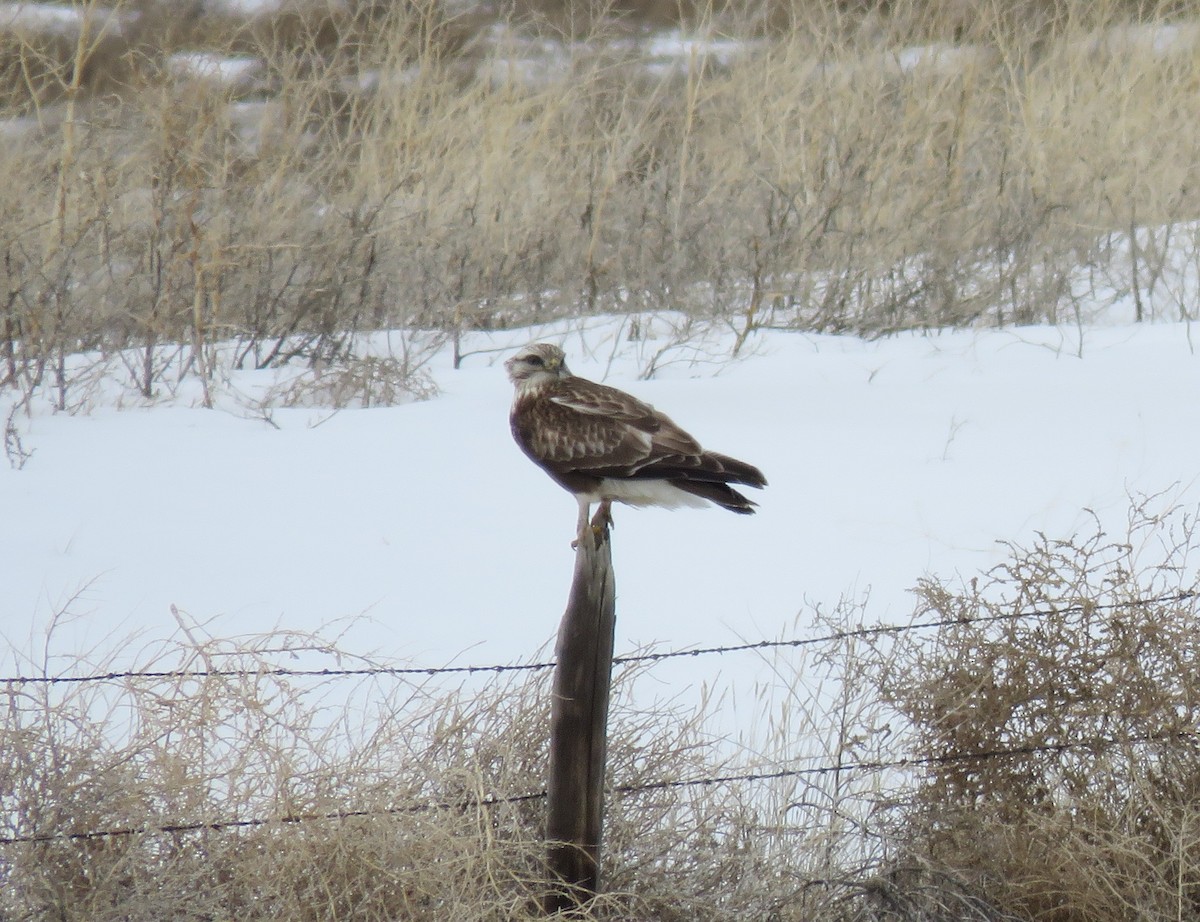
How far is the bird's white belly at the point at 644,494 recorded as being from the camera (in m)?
3.14

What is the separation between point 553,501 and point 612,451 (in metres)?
2.57

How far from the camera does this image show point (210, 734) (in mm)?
3057

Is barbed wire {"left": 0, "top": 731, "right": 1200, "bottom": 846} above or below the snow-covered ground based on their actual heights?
below

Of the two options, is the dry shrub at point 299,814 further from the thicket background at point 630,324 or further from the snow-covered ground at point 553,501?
the snow-covered ground at point 553,501

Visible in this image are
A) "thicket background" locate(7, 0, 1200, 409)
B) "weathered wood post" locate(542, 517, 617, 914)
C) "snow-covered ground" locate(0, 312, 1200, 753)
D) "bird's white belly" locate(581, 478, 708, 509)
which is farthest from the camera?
"thicket background" locate(7, 0, 1200, 409)

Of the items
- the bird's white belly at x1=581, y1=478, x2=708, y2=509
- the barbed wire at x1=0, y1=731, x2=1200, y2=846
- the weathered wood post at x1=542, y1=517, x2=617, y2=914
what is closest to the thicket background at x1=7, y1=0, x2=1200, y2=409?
the bird's white belly at x1=581, y1=478, x2=708, y2=509

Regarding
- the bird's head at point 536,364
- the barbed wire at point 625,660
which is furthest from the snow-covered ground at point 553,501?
the bird's head at point 536,364

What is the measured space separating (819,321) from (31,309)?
12.6 ft

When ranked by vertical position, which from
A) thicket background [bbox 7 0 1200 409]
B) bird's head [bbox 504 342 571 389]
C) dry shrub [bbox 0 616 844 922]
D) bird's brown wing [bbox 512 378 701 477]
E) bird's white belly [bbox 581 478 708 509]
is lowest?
dry shrub [bbox 0 616 844 922]

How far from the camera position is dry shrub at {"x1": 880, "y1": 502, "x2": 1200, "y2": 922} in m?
3.22

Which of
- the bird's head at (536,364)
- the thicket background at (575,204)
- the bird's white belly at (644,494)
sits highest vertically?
the thicket background at (575,204)

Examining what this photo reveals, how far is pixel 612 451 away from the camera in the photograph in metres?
3.10

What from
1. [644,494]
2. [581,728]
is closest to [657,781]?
[581,728]

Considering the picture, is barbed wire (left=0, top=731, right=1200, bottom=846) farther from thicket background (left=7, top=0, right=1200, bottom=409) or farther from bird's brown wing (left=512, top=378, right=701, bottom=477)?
thicket background (left=7, top=0, right=1200, bottom=409)
